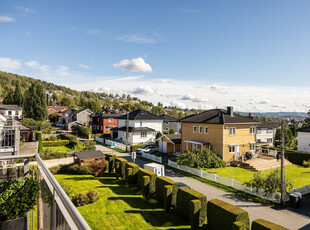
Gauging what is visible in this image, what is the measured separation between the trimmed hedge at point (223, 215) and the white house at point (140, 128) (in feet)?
105

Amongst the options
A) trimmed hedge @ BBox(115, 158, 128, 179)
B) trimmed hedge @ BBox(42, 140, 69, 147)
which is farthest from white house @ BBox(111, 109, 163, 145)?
trimmed hedge @ BBox(115, 158, 128, 179)

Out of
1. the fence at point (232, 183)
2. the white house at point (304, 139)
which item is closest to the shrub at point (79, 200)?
the fence at point (232, 183)

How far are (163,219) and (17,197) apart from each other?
10905 mm

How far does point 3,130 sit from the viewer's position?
40.6 ft

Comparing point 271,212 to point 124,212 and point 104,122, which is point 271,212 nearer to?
point 124,212

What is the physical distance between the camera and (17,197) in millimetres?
4172

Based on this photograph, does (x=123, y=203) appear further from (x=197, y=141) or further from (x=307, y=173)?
(x=307, y=173)

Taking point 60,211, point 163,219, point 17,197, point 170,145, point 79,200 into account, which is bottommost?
point 163,219

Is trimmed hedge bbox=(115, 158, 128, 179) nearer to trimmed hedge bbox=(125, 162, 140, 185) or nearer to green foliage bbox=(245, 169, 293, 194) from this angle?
trimmed hedge bbox=(125, 162, 140, 185)

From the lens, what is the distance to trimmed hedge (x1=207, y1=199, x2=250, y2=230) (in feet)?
34.8

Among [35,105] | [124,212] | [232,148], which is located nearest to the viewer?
[124,212]

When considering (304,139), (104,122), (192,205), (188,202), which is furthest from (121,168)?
(104,122)

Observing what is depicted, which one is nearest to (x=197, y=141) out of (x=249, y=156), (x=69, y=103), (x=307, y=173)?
(x=249, y=156)

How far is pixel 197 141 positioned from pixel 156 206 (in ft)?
56.4
